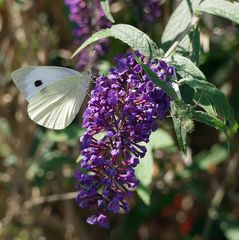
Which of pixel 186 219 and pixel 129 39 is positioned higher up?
pixel 129 39

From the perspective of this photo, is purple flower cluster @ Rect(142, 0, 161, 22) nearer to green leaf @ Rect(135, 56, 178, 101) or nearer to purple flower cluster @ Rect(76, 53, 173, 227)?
purple flower cluster @ Rect(76, 53, 173, 227)

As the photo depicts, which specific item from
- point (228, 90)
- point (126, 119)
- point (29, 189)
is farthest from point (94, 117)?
point (228, 90)

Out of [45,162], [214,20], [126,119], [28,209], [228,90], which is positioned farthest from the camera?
[228,90]

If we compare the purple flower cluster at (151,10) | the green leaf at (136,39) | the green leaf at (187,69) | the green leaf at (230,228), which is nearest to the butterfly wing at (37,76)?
the green leaf at (136,39)

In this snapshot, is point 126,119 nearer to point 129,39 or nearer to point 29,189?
point 129,39

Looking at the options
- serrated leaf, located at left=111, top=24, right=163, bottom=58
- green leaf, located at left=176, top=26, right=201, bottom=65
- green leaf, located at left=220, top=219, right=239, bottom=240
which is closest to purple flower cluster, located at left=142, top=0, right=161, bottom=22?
green leaf, located at left=176, top=26, right=201, bottom=65

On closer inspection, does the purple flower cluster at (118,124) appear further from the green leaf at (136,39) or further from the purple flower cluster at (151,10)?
the purple flower cluster at (151,10)
